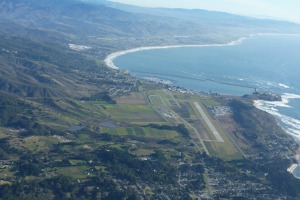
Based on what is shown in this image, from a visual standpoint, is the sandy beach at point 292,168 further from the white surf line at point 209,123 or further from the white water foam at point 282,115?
the white water foam at point 282,115

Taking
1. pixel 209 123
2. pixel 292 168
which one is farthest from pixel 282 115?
pixel 292 168

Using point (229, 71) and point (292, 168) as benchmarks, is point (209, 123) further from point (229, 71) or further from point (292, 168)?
point (229, 71)

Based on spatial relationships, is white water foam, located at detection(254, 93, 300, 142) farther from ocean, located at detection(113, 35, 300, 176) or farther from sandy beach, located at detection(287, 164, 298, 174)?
sandy beach, located at detection(287, 164, 298, 174)

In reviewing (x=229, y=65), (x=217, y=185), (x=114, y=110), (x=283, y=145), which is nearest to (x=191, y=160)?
(x=217, y=185)

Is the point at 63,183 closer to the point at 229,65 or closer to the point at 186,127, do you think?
the point at 186,127

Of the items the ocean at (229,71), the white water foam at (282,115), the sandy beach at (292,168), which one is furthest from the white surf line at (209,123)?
the ocean at (229,71)

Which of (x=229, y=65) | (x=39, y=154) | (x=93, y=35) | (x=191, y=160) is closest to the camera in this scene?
(x=39, y=154)

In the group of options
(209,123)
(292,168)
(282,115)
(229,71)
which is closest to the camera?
(292,168)

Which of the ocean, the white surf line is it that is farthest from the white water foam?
the white surf line
